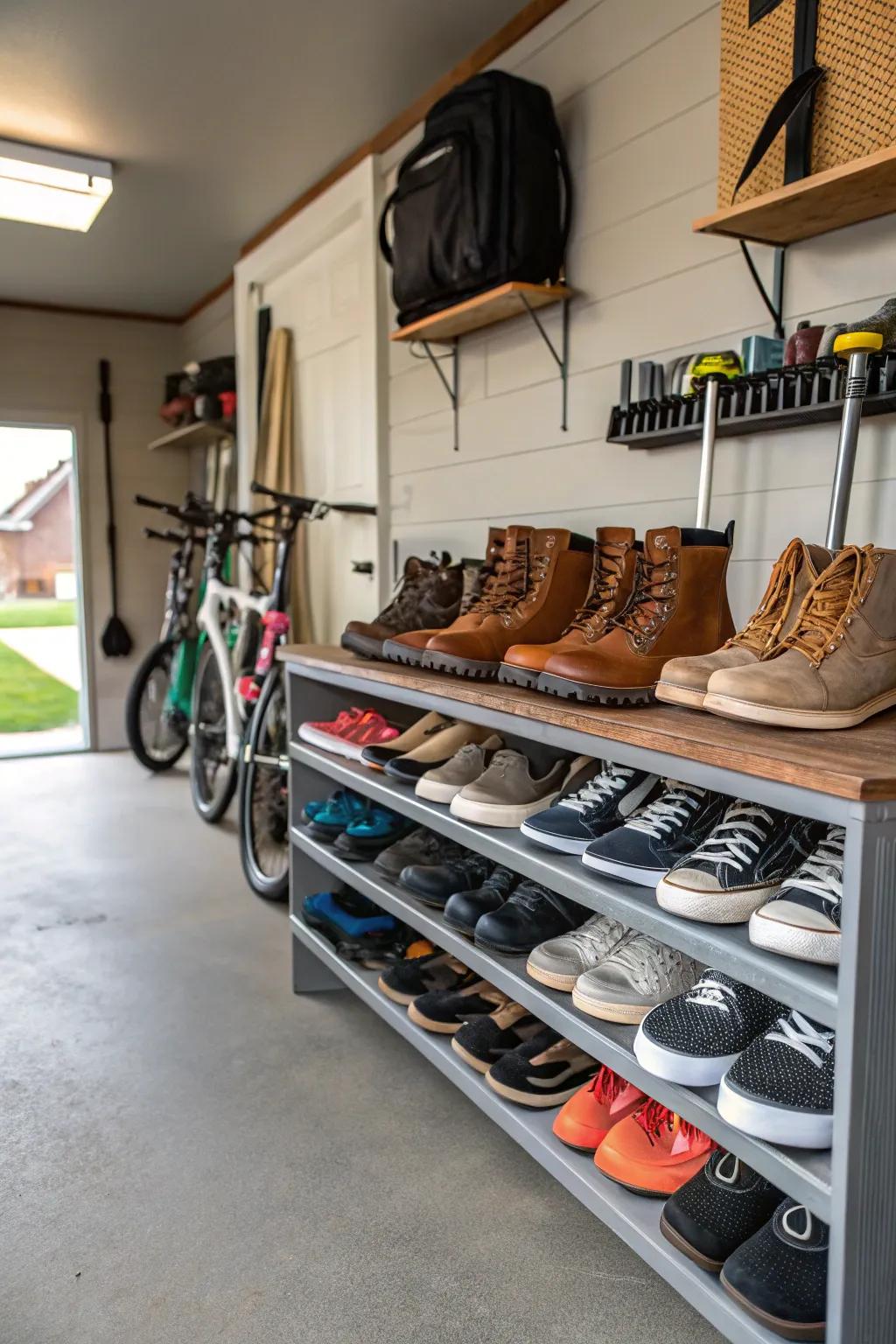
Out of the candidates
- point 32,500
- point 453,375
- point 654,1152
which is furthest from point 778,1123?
point 32,500

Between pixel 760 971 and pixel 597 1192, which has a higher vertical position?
pixel 760 971

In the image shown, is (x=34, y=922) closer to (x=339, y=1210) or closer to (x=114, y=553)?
(x=339, y=1210)

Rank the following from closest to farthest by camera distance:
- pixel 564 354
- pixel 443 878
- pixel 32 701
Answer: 1. pixel 443 878
2. pixel 564 354
3. pixel 32 701

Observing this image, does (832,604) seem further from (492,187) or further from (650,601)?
(492,187)

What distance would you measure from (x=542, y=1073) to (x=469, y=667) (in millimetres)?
633

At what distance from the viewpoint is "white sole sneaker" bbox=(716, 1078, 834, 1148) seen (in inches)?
35.9

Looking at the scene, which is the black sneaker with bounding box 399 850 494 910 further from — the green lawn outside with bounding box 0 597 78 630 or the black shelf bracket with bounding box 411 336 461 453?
the green lawn outside with bounding box 0 597 78 630

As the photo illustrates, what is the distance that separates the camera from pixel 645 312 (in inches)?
79.9

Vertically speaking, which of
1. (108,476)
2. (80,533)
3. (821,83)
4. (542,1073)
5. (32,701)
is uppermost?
(821,83)

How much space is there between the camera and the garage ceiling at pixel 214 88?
241 centimetres

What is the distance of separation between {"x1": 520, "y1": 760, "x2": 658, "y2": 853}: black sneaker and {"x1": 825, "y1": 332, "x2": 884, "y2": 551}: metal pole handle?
444 millimetres

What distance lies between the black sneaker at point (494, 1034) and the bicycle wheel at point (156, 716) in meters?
3.08

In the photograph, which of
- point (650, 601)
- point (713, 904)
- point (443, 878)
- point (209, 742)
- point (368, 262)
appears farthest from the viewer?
point (209, 742)

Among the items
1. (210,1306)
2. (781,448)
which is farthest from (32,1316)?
(781,448)
